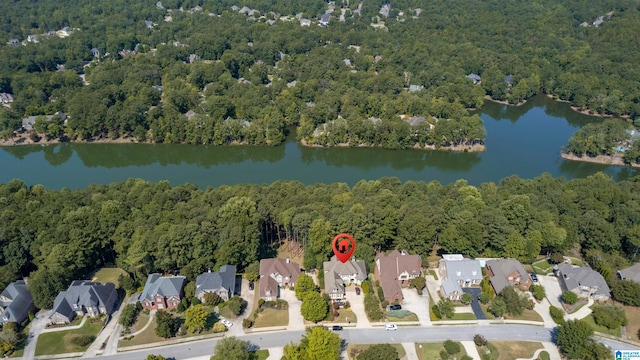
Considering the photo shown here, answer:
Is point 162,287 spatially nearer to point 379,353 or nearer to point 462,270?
point 379,353

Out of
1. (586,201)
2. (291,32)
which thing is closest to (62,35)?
(291,32)

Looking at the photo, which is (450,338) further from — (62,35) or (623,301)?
(62,35)

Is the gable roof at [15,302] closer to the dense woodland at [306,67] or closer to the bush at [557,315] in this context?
the dense woodland at [306,67]

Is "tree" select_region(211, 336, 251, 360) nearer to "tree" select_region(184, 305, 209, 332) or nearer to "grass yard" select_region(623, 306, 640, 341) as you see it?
"tree" select_region(184, 305, 209, 332)

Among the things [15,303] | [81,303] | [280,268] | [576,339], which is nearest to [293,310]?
[280,268]

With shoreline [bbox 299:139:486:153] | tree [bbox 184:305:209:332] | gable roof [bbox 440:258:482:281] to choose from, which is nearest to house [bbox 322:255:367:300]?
gable roof [bbox 440:258:482:281]

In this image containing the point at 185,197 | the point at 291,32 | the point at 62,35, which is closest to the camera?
the point at 185,197
